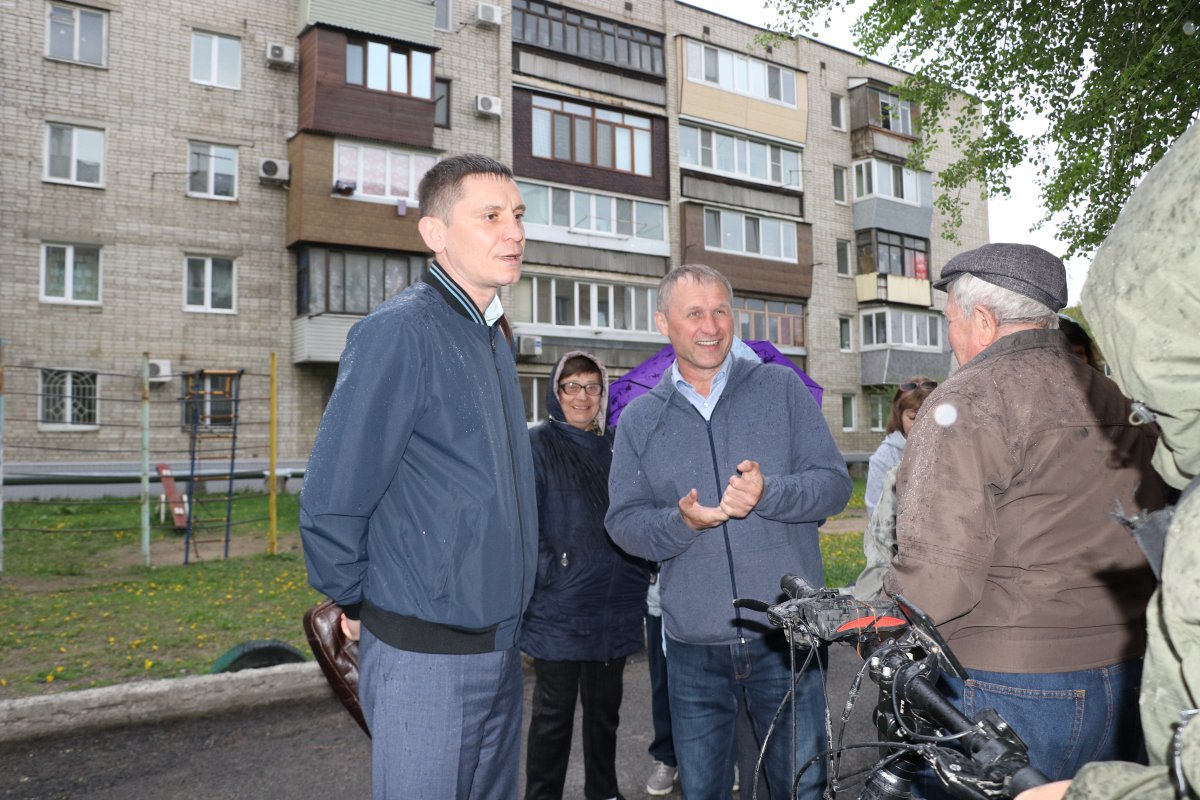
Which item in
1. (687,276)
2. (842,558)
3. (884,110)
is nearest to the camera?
(687,276)

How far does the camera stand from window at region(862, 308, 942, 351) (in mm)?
34125

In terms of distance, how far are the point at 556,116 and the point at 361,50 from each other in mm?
6212

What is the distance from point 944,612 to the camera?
214 cm

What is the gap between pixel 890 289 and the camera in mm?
34156

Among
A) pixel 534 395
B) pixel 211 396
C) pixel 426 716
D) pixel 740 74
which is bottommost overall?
pixel 426 716

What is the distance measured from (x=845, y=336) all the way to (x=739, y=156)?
8310 mm

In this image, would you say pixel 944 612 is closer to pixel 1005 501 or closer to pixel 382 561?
pixel 1005 501

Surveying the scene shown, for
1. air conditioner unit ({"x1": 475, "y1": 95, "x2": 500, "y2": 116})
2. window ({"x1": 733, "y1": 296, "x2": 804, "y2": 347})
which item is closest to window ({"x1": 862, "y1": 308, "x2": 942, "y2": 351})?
window ({"x1": 733, "y1": 296, "x2": 804, "y2": 347})

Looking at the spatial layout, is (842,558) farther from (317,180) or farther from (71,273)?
(71,273)

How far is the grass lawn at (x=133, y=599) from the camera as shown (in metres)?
6.71

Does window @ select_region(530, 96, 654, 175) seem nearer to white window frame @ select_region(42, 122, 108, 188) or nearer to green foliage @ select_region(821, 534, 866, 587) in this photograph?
white window frame @ select_region(42, 122, 108, 188)

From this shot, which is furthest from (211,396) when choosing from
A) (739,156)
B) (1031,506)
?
(1031,506)

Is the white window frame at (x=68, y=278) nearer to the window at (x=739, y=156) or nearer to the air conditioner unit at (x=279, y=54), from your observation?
the air conditioner unit at (x=279, y=54)

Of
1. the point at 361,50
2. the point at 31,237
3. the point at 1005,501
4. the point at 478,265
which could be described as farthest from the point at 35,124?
the point at 1005,501
